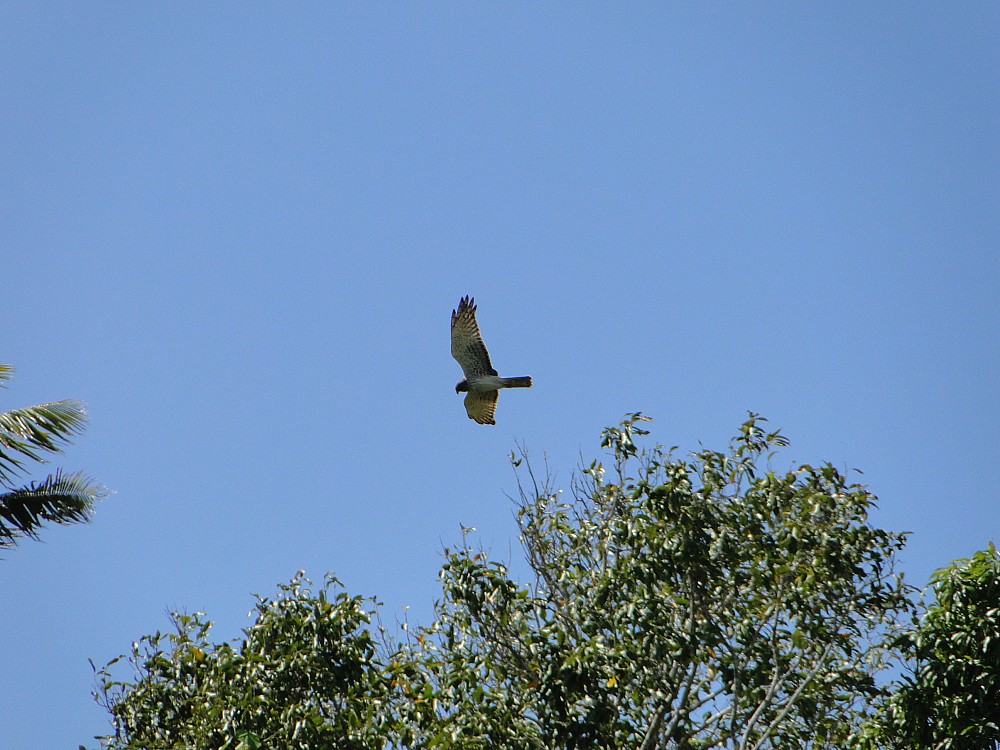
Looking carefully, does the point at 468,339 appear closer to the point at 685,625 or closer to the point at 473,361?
the point at 473,361

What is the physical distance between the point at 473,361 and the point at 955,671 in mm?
7243

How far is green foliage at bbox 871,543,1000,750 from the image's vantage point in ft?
28.3

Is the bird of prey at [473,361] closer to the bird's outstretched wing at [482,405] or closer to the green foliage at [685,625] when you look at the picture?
the bird's outstretched wing at [482,405]

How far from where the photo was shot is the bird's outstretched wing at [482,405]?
48.8 feet

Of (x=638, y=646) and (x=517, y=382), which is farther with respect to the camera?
(x=517, y=382)

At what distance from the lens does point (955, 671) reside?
869 centimetres

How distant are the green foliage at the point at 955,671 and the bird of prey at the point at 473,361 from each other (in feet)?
20.7

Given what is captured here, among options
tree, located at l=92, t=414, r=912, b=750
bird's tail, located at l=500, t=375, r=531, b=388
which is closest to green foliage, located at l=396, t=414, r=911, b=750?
tree, located at l=92, t=414, r=912, b=750

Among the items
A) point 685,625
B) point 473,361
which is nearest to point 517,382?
point 473,361

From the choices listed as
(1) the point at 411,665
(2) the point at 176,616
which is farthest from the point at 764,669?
(2) the point at 176,616

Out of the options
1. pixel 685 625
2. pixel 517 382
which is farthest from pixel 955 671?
pixel 517 382

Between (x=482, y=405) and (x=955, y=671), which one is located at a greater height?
(x=482, y=405)

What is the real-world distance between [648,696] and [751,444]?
2.24m

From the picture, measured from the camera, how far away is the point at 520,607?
9.30 m
